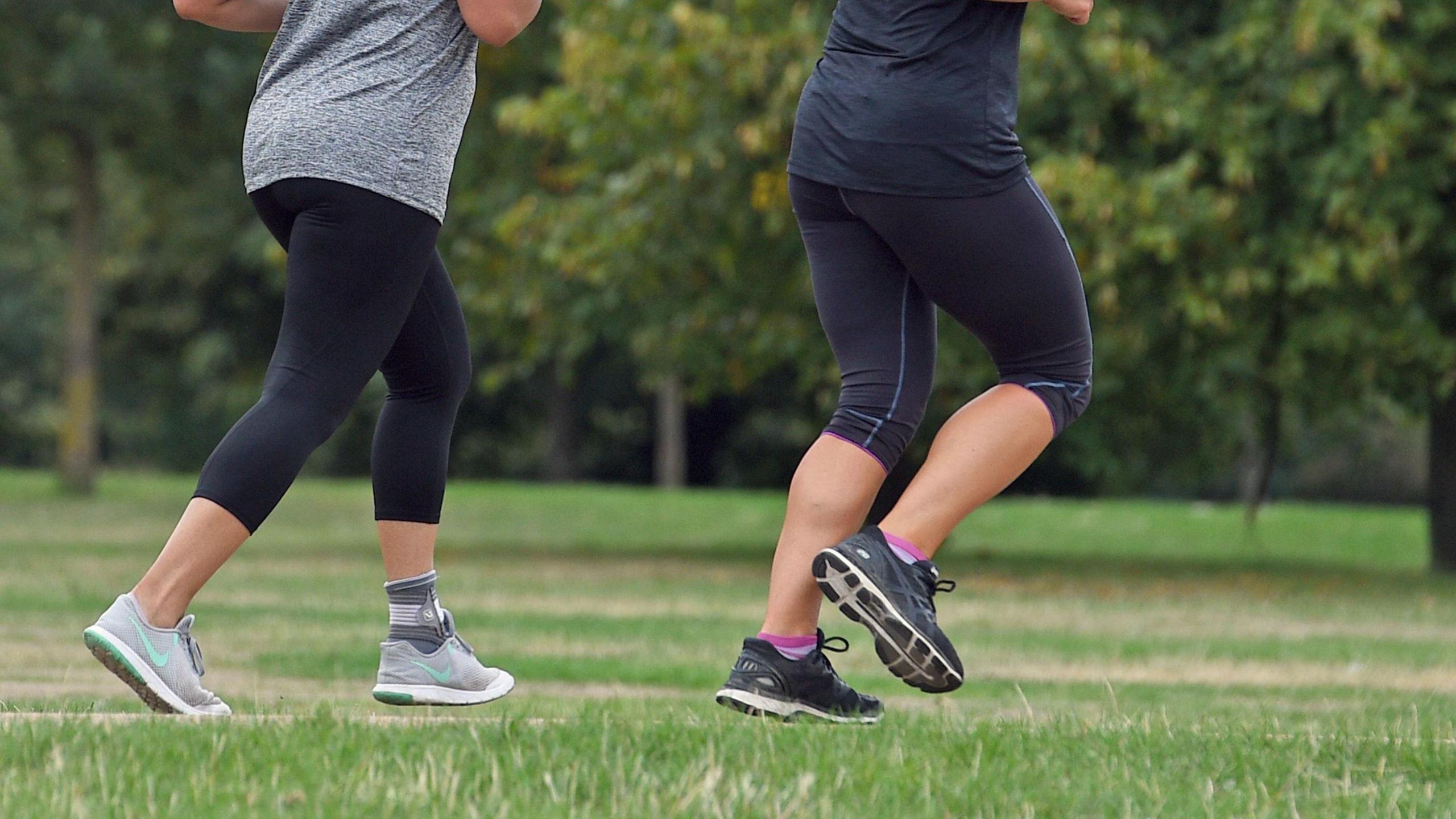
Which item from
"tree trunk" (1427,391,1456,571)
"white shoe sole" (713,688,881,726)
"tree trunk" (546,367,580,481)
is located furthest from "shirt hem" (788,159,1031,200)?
"tree trunk" (546,367,580,481)

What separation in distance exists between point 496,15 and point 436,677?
1451 millimetres

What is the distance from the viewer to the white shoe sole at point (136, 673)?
12.9 feet

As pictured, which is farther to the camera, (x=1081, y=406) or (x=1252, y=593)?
(x=1252, y=593)

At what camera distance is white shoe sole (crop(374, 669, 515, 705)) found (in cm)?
449

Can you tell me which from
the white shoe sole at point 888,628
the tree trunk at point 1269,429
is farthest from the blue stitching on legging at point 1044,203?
the tree trunk at point 1269,429

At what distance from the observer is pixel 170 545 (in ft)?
13.4

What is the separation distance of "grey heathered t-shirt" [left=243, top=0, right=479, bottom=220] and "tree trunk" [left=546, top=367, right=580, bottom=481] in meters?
33.0

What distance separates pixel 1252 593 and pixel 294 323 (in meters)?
11.0

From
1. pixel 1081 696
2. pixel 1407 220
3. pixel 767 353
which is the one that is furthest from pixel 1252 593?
pixel 1081 696

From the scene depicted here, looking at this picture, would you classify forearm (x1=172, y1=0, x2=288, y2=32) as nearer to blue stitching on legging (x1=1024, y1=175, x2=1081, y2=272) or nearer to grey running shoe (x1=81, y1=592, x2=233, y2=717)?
grey running shoe (x1=81, y1=592, x2=233, y2=717)

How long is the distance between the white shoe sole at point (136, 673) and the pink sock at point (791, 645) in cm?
107

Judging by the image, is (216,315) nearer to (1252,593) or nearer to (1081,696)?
(1252,593)

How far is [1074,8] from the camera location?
13.5ft

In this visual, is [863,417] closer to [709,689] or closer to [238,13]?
[238,13]
